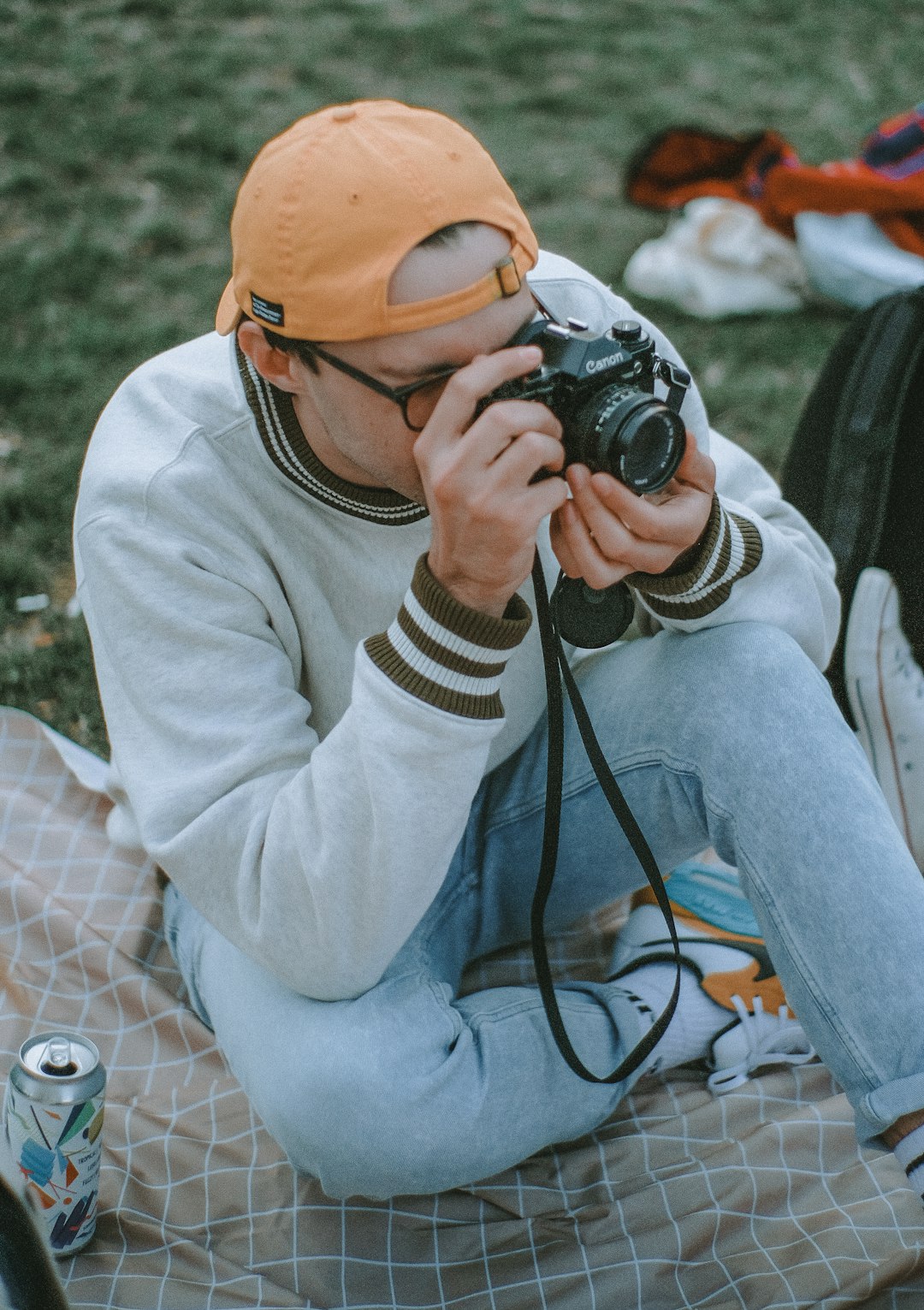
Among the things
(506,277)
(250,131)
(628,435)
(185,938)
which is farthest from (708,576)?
(250,131)

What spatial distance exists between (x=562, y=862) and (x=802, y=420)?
0.96 m

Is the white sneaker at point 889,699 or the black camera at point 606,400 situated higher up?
the black camera at point 606,400

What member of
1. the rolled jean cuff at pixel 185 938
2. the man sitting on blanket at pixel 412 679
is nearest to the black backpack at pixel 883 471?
the man sitting on blanket at pixel 412 679

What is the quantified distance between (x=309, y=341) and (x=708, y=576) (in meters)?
0.52

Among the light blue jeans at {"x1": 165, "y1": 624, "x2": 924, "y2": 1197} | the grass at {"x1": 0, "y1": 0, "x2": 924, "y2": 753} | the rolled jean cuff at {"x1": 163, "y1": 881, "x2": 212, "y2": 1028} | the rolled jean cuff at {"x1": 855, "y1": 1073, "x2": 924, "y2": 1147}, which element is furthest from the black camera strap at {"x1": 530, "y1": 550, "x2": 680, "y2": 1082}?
the grass at {"x1": 0, "y1": 0, "x2": 924, "y2": 753}

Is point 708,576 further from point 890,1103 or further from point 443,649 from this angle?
point 890,1103

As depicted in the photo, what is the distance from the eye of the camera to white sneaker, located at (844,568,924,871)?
78.5 inches

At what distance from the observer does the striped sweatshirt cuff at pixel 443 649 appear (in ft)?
4.20

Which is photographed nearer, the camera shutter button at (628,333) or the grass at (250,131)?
the camera shutter button at (628,333)

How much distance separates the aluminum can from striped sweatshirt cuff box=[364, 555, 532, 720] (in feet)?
1.91

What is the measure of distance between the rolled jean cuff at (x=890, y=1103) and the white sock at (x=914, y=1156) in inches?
0.8

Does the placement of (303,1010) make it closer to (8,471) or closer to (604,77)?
(8,471)

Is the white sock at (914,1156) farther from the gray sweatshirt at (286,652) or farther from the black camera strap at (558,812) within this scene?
the gray sweatshirt at (286,652)

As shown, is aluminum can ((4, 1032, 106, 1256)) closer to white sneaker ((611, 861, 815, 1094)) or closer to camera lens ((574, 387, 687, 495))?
white sneaker ((611, 861, 815, 1094))
